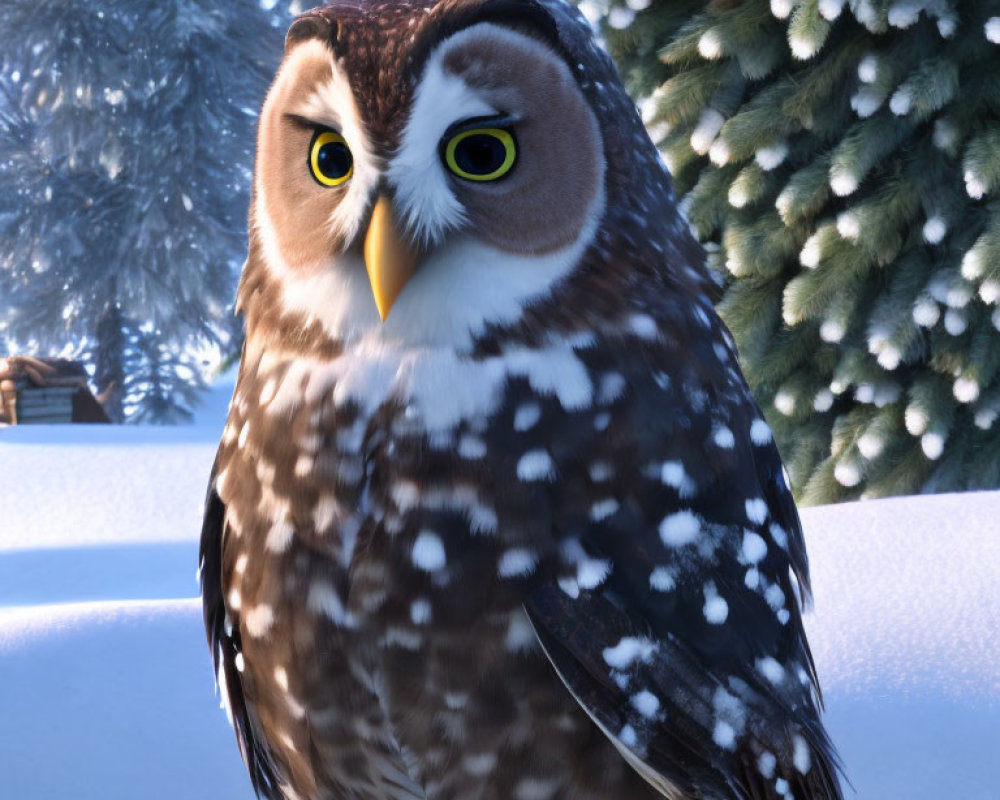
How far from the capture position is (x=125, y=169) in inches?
495

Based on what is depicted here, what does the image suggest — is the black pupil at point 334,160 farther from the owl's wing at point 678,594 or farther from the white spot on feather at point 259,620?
the white spot on feather at point 259,620

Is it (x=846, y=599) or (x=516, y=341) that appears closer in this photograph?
(x=516, y=341)

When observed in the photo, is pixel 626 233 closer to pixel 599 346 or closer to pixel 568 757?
pixel 599 346

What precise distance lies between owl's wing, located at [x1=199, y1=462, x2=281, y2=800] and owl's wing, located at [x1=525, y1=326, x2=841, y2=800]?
43 centimetres

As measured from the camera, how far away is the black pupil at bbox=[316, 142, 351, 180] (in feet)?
3.54

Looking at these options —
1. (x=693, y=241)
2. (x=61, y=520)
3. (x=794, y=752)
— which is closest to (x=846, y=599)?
(x=794, y=752)

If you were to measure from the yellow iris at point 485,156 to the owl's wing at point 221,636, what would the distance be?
53cm

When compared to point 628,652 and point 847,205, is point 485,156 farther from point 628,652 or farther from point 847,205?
point 847,205

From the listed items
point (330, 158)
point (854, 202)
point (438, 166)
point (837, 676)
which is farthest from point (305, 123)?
point (854, 202)

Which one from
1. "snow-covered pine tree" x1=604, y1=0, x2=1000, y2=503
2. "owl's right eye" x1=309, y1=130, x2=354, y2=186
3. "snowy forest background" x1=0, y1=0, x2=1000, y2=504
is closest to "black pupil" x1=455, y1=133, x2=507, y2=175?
"owl's right eye" x1=309, y1=130, x2=354, y2=186

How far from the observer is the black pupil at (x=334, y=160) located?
42.4 inches

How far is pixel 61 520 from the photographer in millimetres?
3686

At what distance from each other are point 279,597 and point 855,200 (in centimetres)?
296

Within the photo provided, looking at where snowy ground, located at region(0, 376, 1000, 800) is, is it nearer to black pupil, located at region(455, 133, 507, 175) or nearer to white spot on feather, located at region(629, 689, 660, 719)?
white spot on feather, located at region(629, 689, 660, 719)
